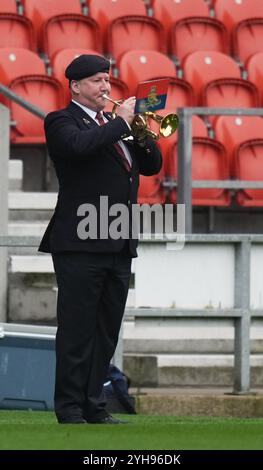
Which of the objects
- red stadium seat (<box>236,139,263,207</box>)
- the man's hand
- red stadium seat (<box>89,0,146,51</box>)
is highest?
red stadium seat (<box>89,0,146,51</box>)

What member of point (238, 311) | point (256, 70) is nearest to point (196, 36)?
point (256, 70)

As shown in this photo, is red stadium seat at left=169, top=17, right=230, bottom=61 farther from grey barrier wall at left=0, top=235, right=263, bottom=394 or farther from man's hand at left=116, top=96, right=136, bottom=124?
man's hand at left=116, top=96, right=136, bottom=124

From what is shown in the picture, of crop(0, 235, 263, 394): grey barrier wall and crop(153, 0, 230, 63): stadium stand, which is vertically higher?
crop(153, 0, 230, 63): stadium stand

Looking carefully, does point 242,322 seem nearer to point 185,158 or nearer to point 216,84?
point 185,158

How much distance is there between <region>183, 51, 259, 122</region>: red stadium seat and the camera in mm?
11562

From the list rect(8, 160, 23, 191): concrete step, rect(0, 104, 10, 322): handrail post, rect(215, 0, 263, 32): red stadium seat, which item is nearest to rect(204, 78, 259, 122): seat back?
rect(215, 0, 263, 32): red stadium seat

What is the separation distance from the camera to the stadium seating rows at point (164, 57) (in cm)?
1059

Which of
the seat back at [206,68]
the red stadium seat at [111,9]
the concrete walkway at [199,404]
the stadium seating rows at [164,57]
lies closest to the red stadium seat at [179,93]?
the stadium seating rows at [164,57]

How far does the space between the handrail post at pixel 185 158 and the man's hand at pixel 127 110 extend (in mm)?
3477

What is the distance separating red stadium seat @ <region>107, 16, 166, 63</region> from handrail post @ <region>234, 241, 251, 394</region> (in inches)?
143

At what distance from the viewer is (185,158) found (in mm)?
9602

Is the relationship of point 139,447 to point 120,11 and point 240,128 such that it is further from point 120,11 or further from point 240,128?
point 120,11

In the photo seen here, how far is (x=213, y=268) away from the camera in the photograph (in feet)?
29.0
